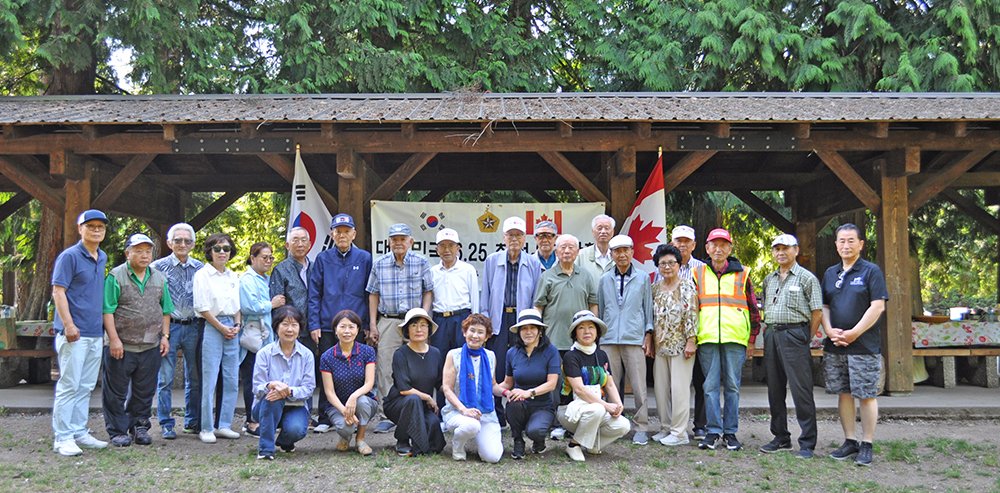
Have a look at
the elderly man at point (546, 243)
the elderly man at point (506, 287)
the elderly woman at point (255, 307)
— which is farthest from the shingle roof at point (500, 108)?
the elderly woman at point (255, 307)

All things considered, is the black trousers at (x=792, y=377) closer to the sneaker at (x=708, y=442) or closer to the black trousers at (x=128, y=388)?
the sneaker at (x=708, y=442)

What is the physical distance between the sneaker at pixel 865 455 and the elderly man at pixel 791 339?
313 millimetres

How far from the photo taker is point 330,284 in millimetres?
6238

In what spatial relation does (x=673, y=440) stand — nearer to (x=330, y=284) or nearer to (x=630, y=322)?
(x=630, y=322)

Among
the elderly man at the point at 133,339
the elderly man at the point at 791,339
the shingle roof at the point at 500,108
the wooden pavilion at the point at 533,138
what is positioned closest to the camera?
the elderly man at the point at 791,339

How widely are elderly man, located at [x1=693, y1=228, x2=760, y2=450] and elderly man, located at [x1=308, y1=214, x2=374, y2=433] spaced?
2.64 metres

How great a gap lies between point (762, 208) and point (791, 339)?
19.3 ft

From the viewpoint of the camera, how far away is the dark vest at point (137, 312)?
5.76m

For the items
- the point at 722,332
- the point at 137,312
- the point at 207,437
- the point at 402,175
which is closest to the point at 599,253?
the point at 722,332

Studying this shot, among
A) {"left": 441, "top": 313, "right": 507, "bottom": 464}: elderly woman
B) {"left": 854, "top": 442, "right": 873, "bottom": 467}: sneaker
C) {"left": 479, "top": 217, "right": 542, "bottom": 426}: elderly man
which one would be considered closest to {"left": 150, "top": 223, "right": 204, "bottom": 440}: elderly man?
{"left": 441, "top": 313, "right": 507, "bottom": 464}: elderly woman

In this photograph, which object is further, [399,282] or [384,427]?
[384,427]

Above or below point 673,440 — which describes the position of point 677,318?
above

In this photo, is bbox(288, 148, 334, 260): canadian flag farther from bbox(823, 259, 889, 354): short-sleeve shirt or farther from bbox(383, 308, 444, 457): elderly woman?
bbox(823, 259, 889, 354): short-sleeve shirt

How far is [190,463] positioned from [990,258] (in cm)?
1904
